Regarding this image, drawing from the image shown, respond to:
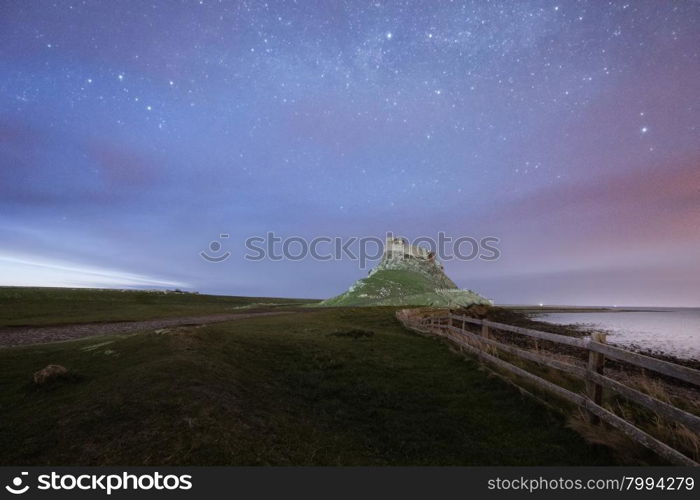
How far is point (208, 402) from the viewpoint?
6.61 metres

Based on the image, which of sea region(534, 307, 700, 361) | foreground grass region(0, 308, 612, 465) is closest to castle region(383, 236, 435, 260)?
sea region(534, 307, 700, 361)

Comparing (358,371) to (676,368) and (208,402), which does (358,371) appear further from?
(676,368)

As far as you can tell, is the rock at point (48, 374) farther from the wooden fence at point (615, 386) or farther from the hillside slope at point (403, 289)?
the hillside slope at point (403, 289)

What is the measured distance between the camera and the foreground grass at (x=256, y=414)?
520 cm

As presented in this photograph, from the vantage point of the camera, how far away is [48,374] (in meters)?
8.16

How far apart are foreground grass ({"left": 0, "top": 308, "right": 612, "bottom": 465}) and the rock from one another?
7.6 inches

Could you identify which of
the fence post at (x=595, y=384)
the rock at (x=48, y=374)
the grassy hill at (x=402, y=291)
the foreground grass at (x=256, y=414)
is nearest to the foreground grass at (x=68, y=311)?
the foreground grass at (x=256, y=414)

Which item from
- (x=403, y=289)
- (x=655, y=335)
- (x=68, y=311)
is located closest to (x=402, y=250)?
(x=403, y=289)

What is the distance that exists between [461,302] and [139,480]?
70449 millimetres

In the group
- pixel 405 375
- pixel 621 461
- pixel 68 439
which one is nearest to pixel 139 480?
pixel 68 439

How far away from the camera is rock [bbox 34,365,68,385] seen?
8047 mm

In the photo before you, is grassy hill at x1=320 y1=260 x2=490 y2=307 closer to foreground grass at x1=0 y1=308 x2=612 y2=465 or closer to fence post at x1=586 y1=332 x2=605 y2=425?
foreground grass at x1=0 y1=308 x2=612 y2=465

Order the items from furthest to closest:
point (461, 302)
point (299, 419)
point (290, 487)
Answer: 1. point (461, 302)
2. point (299, 419)
3. point (290, 487)

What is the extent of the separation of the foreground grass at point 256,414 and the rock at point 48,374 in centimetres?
19
